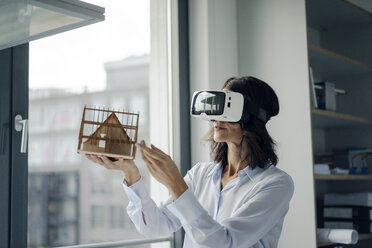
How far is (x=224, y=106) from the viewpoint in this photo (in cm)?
156

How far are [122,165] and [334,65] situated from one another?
5.55 ft

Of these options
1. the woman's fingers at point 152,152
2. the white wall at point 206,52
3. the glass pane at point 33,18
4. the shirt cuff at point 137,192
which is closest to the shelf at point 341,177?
the white wall at point 206,52

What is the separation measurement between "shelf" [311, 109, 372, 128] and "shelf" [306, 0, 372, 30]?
573 millimetres

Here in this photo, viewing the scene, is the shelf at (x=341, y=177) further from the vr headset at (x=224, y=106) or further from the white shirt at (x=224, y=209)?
the vr headset at (x=224, y=106)

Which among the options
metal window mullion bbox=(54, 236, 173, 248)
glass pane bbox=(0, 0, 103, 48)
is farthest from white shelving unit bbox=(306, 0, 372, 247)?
glass pane bbox=(0, 0, 103, 48)

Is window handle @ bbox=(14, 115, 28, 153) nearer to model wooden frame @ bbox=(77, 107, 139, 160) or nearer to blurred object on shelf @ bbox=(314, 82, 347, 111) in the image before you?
model wooden frame @ bbox=(77, 107, 139, 160)

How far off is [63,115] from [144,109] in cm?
54

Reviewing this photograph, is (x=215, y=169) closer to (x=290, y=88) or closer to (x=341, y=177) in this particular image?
(x=290, y=88)

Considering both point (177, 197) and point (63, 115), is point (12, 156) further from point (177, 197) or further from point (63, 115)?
point (177, 197)

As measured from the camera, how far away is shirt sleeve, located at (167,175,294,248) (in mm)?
1390

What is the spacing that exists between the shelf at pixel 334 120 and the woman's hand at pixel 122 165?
4.03ft

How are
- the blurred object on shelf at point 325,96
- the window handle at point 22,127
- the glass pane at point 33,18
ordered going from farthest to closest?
the blurred object on shelf at point 325,96
the window handle at point 22,127
the glass pane at point 33,18

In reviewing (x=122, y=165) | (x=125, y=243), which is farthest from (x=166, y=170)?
(x=125, y=243)

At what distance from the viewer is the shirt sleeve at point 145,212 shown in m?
1.60
